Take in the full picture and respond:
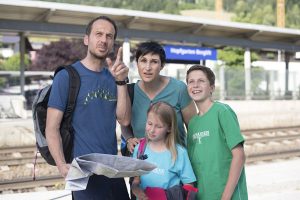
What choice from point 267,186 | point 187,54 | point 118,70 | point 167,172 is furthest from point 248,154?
point 187,54

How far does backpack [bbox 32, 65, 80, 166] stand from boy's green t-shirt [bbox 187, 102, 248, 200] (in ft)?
2.86

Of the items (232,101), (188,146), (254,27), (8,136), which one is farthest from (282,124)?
(188,146)

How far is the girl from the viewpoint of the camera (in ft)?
10.00

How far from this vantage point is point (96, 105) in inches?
119

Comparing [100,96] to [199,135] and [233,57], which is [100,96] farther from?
[233,57]

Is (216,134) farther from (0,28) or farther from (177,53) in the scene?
(177,53)

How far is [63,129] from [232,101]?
2166cm

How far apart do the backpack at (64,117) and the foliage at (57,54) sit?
185 ft

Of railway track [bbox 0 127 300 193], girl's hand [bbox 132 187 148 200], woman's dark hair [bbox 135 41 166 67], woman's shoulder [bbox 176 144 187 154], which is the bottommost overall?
railway track [bbox 0 127 300 193]

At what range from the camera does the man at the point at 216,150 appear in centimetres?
305

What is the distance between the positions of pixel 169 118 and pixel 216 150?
0.38 metres

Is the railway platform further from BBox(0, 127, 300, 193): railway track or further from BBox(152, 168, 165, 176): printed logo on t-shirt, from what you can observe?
BBox(152, 168, 165, 176): printed logo on t-shirt

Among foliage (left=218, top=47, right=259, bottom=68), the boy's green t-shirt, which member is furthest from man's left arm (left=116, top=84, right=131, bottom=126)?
foliage (left=218, top=47, right=259, bottom=68)

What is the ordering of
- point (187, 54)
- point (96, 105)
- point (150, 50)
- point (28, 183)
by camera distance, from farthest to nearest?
point (187, 54), point (28, 183), point (150, 50), point (96, 105)
